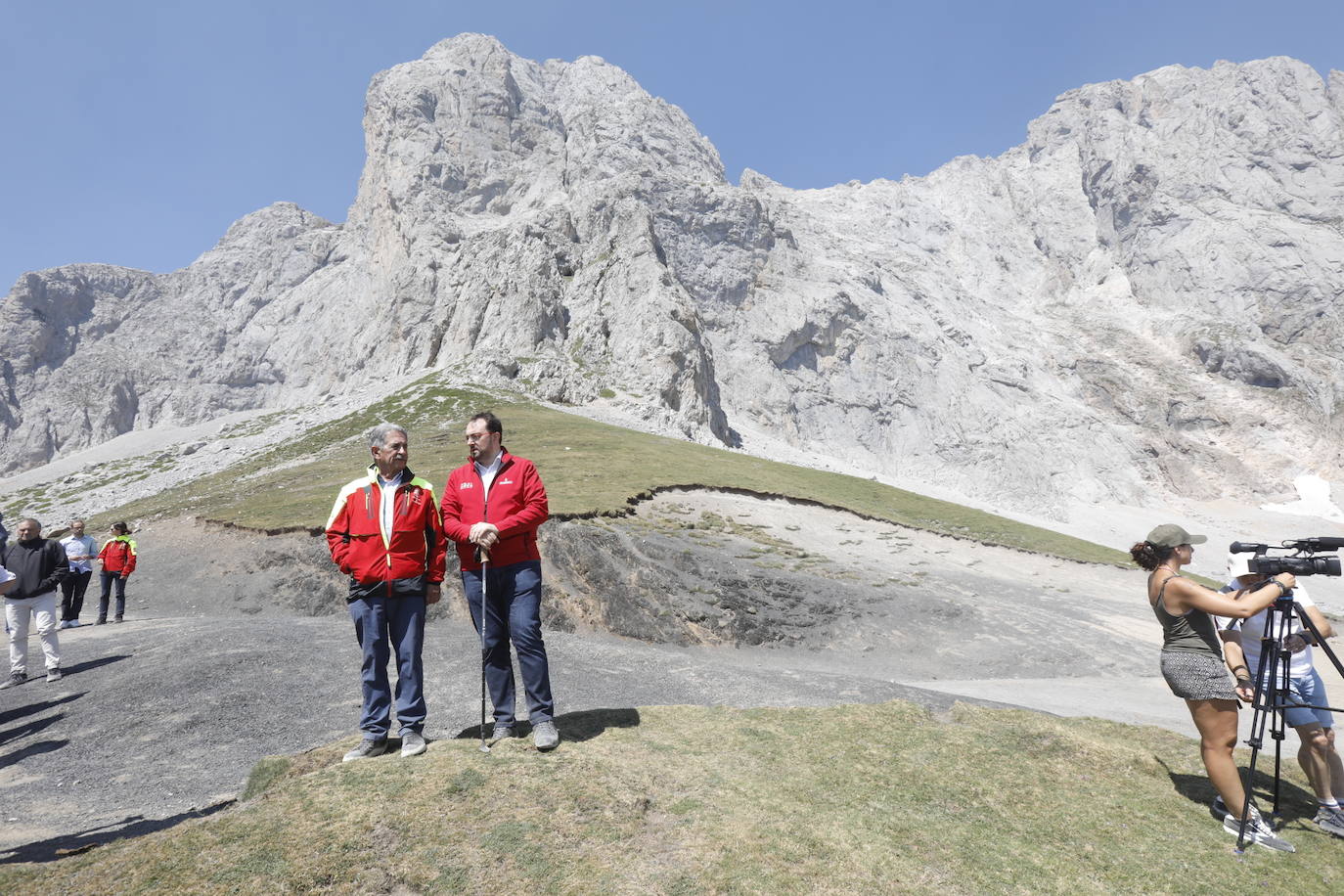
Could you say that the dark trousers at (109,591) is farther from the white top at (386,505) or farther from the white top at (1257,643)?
the white top at (1257,643)

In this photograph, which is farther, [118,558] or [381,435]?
[118,558]

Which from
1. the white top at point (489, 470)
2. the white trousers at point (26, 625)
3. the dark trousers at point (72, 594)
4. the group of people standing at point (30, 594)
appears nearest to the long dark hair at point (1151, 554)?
the white top at point (489, 470)

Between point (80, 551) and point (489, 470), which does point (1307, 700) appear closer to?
point (489, 470)

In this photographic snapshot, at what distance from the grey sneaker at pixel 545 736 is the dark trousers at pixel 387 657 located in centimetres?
130

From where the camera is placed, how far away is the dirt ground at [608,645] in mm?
10078

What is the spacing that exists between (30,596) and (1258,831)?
20.8 meters

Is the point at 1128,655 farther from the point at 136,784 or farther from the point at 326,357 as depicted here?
the point at 326,357

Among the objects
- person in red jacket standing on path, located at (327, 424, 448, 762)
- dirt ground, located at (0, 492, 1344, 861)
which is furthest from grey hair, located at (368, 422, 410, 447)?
dirt ground, located at (0, 492, 1344, 861)

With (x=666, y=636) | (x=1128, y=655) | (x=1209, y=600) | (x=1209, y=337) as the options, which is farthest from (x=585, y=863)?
(x=1209, y=337)

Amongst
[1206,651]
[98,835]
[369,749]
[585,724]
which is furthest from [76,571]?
[1206,651]

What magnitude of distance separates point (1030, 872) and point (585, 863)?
12.4 ft

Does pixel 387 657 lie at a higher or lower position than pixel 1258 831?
higher

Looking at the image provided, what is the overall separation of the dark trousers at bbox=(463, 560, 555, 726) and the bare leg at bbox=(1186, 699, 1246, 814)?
23.4ft

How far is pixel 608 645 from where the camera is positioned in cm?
1914
